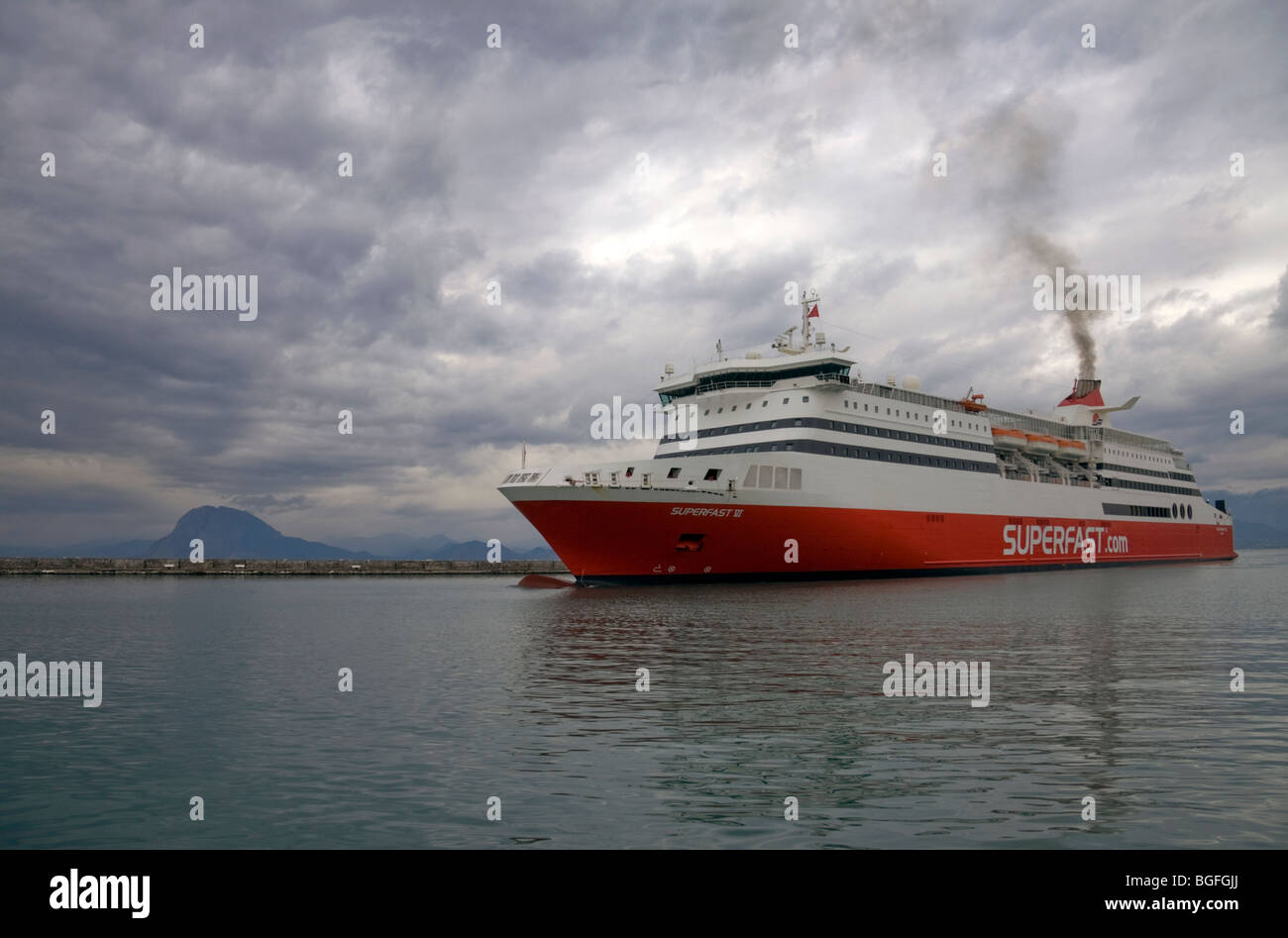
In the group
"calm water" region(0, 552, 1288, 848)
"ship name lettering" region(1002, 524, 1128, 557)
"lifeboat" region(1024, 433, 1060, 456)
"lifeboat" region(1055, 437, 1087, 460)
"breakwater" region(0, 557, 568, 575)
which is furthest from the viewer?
"breakwater" region(0, 557, 568, 575)

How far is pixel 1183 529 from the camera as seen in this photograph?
3573 inches

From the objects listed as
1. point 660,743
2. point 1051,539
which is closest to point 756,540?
point 660,743

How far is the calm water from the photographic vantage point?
801 centimetres

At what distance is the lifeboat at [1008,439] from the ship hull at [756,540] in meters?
6.36

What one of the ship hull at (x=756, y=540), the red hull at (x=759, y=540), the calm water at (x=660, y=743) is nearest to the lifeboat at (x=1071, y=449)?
the ship hull at (x=756, y=540)

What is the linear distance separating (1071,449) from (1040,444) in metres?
5.65

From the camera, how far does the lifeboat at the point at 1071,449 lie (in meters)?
72.8

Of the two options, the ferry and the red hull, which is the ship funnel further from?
the red hull

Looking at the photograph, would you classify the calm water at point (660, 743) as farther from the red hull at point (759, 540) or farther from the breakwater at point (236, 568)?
the breakwater at point (236, 568)

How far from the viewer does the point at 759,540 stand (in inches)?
1781

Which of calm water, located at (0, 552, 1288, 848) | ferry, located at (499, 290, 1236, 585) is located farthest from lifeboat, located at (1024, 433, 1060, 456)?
calm water, located at (0, 552, 1288, 848)

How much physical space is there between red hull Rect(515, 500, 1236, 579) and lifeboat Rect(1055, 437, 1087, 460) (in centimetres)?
1360

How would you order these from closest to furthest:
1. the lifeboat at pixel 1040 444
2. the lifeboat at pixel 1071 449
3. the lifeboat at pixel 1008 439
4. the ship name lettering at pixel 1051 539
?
the ship name lettering at pixel 1051 539 → the lifeboat at pixel 1008 439 → the lifeboat at pixel 1040 444 → the lifeboat at pixel 1071 449
